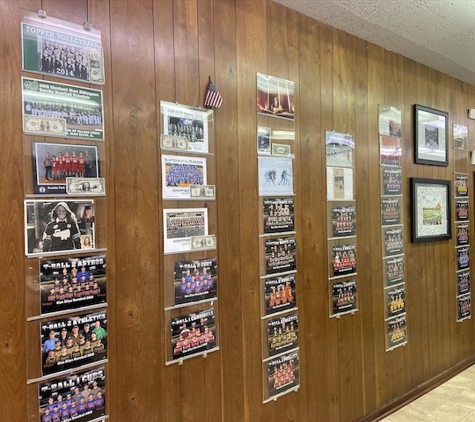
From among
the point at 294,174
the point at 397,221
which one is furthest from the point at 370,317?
the point at 294,174

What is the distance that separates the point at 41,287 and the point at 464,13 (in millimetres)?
2713

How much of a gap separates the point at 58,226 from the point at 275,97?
1329 mm

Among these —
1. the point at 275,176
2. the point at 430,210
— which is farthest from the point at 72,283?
the point at 430,210

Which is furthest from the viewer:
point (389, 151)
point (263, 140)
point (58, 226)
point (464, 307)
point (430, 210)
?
point (464, 307)

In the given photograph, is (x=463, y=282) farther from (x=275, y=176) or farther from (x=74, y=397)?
(x=74, y=397)

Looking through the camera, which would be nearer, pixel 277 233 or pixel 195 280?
pixel 195 280

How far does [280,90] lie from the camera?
2172 millimetres

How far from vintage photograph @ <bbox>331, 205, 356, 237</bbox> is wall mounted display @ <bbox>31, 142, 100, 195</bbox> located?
1502 millimetres

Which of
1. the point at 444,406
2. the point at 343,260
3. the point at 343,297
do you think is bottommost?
the point at 444,406

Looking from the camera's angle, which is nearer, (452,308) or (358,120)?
(358,120)

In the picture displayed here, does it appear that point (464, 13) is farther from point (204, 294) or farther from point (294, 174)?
point (204, 294)

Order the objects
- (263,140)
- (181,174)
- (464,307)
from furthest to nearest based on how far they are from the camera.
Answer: (464,307) → (263,140) → (181,174)

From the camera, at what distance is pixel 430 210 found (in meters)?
3.12

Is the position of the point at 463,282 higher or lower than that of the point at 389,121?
lower
